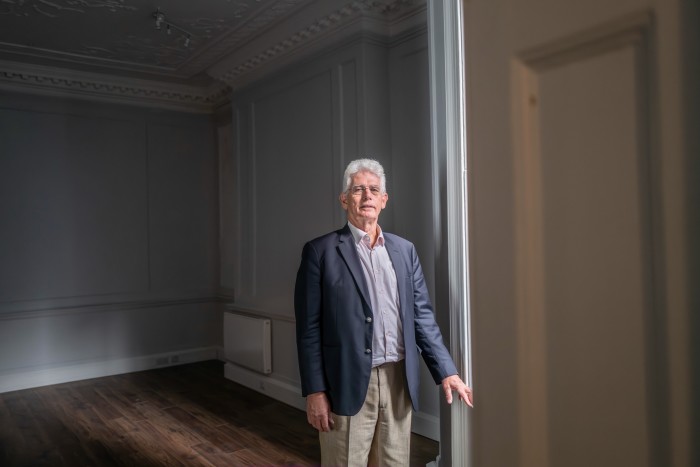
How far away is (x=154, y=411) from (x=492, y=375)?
161 inches

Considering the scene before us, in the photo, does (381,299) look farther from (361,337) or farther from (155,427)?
(155,427)

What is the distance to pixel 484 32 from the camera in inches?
26.1

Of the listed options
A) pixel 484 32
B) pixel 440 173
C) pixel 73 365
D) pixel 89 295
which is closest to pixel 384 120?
pixel 440 173

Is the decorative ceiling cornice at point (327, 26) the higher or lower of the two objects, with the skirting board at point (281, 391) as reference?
higher

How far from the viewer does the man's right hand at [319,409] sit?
72.0 inches

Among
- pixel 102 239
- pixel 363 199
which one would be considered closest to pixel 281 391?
pixel 102 239

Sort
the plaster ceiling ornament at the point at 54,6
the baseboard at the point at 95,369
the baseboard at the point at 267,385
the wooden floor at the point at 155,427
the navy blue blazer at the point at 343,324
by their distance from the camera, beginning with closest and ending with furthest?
the navy blue blazer at the point at 343,324 → the wooden floor at the point at 155,427 → the plaster ceiling ornament at the point at 54,6 → the baseboard at the point at 267,385 → the baseboard at the point at 95,369

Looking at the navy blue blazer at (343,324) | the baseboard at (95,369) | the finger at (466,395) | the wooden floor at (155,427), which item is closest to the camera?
the finger at (466,395)

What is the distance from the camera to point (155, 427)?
12.5 feet

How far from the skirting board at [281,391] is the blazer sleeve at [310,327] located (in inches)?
68.7

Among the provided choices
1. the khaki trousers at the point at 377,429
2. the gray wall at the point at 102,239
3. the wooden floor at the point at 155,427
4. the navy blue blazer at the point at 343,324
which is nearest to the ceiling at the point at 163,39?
the gray wall at the point at 102,239

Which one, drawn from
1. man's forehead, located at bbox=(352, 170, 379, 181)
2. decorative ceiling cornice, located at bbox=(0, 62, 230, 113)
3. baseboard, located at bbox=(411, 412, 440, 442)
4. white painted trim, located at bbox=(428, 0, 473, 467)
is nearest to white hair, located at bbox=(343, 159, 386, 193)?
man's forehead, located at bbox=(352, 170, 379, 181)

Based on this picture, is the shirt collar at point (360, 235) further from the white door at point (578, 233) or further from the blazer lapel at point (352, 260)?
the white door at point (578, 233)

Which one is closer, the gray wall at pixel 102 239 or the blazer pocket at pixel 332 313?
the blazer pocket at pixel 332 313
